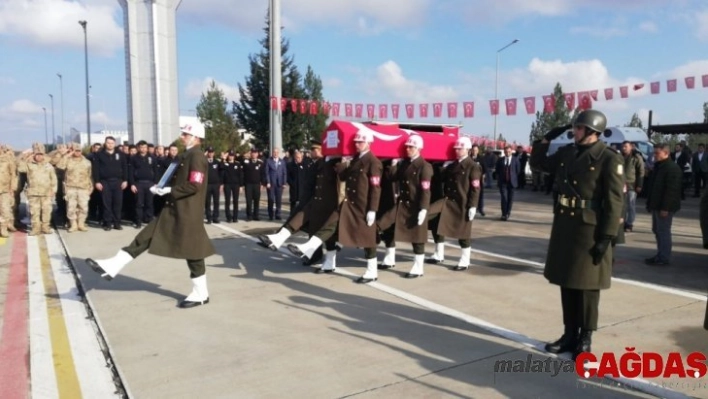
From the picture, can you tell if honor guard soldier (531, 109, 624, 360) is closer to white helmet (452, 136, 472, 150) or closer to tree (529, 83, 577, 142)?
white helmet (452, 136, 472, 150)

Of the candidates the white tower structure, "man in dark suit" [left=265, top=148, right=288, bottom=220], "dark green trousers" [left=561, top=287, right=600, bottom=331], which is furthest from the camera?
the white tower structure

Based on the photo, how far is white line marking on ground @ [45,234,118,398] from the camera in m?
3.89

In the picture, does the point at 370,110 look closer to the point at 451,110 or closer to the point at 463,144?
the point at 451,110

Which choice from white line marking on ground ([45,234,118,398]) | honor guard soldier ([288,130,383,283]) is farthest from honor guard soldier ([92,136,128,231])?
honor guard soldier ([288,130,383,283])

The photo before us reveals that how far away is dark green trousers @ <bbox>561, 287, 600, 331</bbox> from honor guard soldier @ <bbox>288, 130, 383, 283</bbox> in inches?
113

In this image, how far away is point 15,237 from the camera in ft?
35.4

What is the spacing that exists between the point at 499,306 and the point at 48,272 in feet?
20.8

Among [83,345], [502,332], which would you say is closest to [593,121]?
[502,332]

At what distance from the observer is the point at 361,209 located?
273 inches

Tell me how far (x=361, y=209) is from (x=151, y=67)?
1681cm

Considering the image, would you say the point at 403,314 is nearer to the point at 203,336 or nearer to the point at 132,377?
the point at 203,336

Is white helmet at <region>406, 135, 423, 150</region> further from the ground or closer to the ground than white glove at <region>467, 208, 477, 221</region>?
further from the ground

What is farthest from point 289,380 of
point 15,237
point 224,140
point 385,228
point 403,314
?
point 224,140

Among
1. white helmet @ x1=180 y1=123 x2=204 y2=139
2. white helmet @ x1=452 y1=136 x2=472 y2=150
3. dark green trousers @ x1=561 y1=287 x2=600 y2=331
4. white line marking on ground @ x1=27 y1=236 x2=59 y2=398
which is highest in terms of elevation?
white helmet @ x1=180 y1=123 x2=204 y2=139
